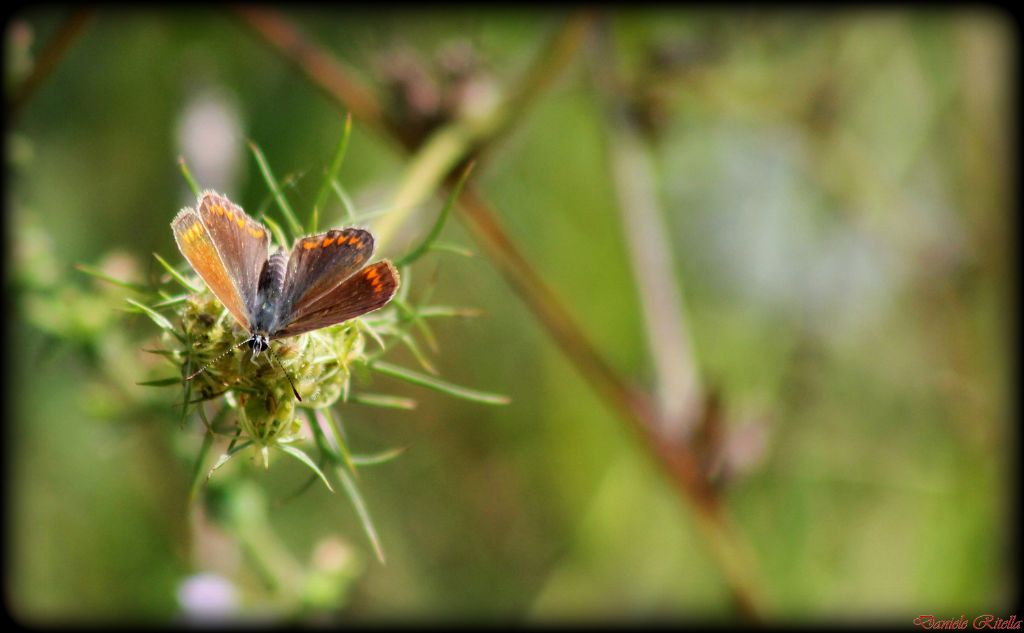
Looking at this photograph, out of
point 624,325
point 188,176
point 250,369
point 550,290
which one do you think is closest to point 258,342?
point 250,369

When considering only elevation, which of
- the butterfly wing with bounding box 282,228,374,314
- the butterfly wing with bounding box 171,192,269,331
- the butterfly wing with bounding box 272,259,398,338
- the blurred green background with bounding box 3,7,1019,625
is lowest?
the blurred green background with bounding box 3,7,1019,625

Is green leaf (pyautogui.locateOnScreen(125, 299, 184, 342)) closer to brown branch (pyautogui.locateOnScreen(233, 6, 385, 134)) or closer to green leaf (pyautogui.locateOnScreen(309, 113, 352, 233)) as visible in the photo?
green leaf (pyautogui.locateOnScreen(309, 113, 352, 233))

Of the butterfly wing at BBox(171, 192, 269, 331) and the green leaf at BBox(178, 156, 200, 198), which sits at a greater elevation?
the green leaf at BBox(178, 156, 200, 198)

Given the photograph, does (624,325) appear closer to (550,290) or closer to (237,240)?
(550,290)

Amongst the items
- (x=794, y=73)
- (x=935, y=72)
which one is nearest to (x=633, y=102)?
(x=794, y=73)

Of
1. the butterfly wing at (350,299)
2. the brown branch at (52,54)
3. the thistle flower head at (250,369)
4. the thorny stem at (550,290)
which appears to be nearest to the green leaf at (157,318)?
the thistle flower head at (250,369)

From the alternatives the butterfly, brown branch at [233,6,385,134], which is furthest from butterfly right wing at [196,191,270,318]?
brown branch at [233,6,385,134]

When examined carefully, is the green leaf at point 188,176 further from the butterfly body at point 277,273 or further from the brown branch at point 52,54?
the brown branch at point 52,54
